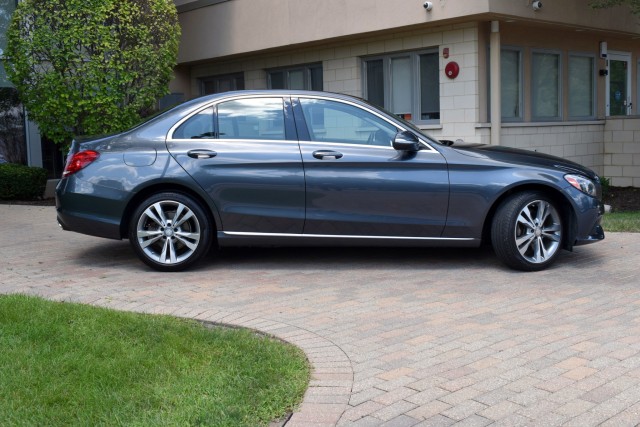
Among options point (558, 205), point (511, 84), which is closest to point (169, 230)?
point (558, 205)

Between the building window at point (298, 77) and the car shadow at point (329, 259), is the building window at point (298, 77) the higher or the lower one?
the higher one

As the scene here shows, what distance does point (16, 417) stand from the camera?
3.79 metres

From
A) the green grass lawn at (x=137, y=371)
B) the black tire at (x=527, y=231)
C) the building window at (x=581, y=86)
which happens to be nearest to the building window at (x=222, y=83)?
the building window at (x=581, y=86)

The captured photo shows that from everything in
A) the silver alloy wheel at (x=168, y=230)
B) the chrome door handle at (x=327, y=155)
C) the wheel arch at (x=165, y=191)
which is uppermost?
the chrome door handle at (x=327, y=155)

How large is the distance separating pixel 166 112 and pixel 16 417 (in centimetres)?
443

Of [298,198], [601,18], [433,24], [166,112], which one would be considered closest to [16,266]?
[166,112]

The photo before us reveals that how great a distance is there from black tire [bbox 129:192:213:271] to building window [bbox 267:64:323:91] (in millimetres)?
9041

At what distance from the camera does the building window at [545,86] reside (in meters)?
14.6

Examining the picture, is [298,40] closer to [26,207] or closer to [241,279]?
[26,207]

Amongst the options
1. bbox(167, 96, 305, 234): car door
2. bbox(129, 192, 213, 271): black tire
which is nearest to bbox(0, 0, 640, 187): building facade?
bbox(167, 96, 305, 234): car door

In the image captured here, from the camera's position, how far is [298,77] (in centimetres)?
1664

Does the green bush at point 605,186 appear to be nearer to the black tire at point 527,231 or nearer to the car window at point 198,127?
the black tire at point 527,231

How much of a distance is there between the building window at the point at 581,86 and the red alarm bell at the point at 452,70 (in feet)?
10.7

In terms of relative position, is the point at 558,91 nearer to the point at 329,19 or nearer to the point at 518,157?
the point at 329,19
